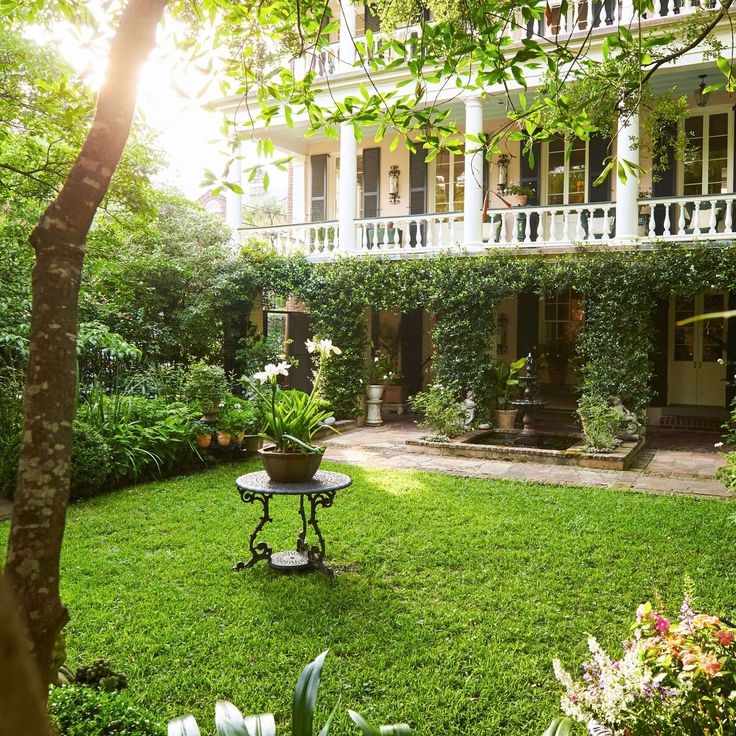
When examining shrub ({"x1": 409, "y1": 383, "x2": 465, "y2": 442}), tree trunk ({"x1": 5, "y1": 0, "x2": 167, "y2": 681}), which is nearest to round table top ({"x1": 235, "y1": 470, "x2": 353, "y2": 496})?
tree trunk ({"x1": 5, "y1": 0, "x2": 167, "y2": 681})

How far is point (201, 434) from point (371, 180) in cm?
854

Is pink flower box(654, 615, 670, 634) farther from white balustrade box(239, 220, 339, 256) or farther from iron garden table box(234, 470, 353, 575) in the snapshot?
white balustrade box(239, 220, 339, 256)

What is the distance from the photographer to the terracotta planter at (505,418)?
11.5m

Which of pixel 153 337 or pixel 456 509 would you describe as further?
pixel 153 337

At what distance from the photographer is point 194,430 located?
28.1 feet

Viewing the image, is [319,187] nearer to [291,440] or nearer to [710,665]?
[291,440]

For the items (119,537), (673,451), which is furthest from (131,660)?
(673,451)

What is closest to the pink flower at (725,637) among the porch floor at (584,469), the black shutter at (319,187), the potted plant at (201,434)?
the porch floor at (584,469)

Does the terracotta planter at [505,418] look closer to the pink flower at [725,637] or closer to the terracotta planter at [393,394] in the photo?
→ the terracotta planter at [393,394]

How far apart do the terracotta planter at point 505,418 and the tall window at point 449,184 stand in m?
4.88

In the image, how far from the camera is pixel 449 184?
1420 cm

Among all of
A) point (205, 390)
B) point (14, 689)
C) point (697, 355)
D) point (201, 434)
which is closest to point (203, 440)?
point (201, 434)

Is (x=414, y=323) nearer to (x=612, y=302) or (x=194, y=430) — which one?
(x=612, y=302)

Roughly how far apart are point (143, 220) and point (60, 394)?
568 centimetres
